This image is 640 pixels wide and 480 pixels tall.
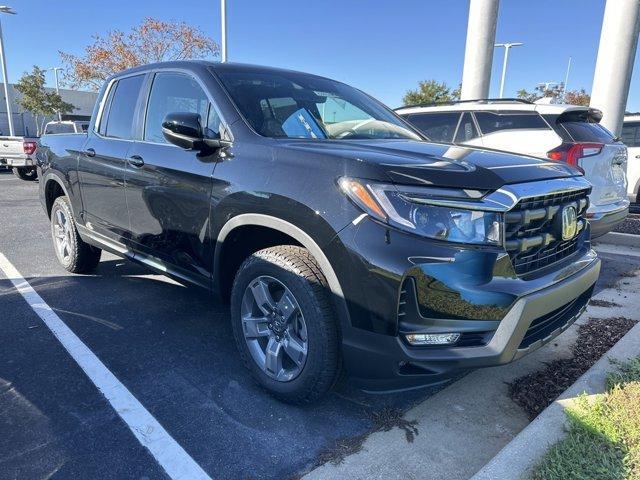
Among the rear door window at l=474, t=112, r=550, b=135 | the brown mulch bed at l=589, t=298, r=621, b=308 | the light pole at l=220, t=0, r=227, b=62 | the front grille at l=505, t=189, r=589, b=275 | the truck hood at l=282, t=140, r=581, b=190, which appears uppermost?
the light pole at l=220, t=0, r=227, b=62

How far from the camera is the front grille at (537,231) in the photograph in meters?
2.18

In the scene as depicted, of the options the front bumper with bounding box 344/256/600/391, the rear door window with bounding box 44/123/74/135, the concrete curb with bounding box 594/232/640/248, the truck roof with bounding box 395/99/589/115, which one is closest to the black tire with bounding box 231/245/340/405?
the front bumper with bounding box 344/256/600/391

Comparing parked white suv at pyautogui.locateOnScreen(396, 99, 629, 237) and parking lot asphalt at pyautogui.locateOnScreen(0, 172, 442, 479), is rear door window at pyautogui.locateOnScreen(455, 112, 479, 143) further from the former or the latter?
parking lot asphalt at pyautogui.locateOnScreen(0, 172, 442, 479)

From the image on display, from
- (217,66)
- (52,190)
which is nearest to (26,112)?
(52,190)

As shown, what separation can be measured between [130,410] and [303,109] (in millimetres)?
2107

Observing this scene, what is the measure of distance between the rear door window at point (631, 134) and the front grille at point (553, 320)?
8.56 metres

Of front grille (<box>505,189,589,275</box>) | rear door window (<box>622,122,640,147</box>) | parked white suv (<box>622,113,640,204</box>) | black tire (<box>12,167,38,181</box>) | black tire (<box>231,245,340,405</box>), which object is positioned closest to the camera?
front grille (<box>505,189,589,275</box>)

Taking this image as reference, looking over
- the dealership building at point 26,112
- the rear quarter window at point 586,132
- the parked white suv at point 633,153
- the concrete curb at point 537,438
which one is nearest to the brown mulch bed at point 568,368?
the concrete curb at point 537,438

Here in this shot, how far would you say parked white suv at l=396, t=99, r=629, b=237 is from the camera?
4910 millimetres

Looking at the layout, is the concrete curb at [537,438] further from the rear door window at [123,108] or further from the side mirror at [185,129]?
the rear door window at [123,108]

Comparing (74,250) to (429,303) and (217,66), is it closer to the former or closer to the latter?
(217,66)

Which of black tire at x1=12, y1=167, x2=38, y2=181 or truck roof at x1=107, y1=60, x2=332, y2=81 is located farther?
black tire at x1=12, y1=167, x2=38, y2=181

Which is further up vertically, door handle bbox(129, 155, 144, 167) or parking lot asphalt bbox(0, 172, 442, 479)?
door handle bbox(129, 155, 144, 167)

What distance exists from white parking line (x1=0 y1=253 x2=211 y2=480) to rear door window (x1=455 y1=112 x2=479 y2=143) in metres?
4.93
